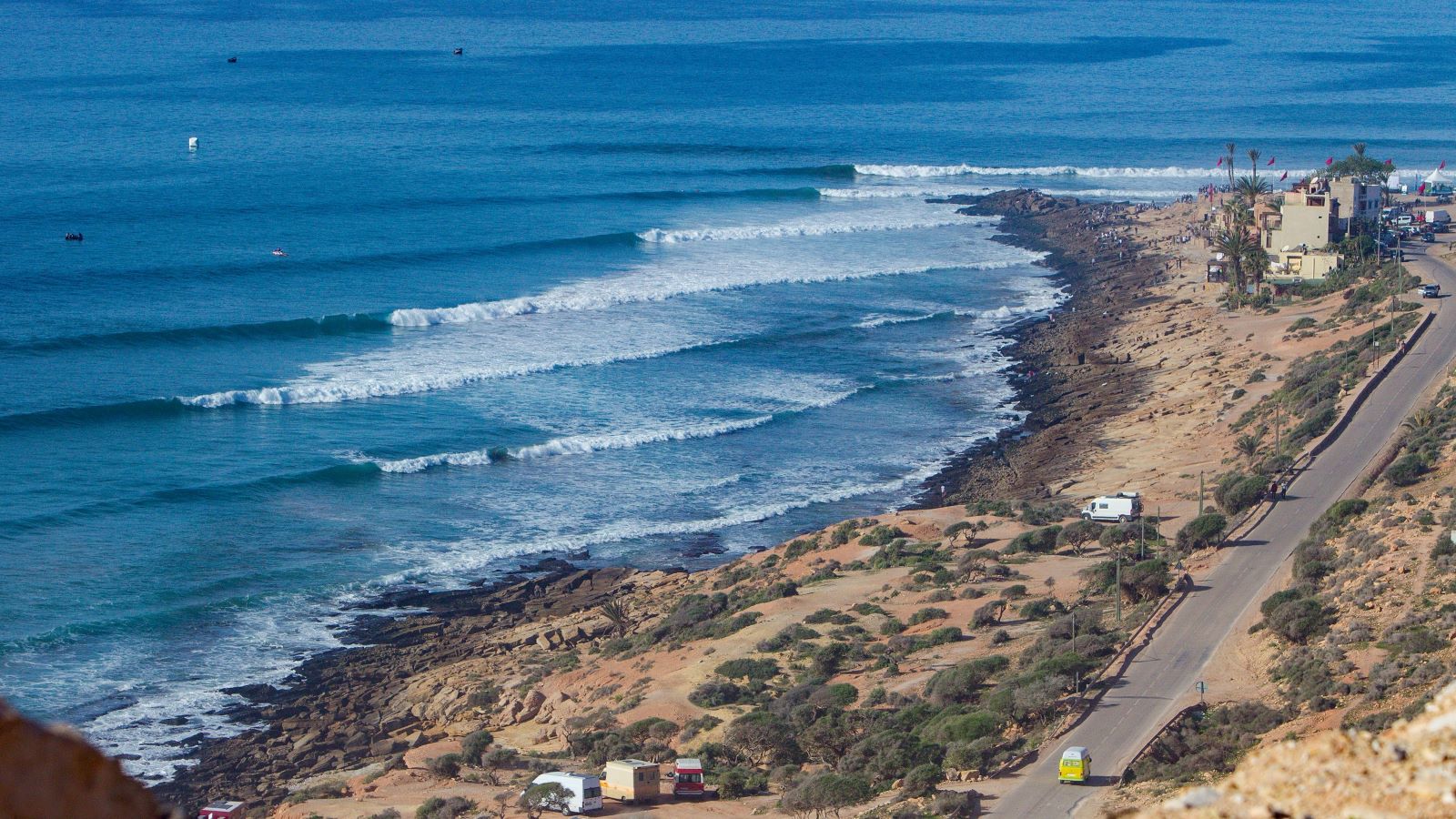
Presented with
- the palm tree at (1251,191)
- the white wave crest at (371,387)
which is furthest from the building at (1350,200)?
the white wave crest at (371,387)

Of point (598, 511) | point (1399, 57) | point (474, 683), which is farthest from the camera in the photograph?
point (1399, 57)

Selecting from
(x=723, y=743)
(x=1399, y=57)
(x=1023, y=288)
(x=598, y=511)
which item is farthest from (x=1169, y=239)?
(x=1399, y=57)

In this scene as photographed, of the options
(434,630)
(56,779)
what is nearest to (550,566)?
(434,630)

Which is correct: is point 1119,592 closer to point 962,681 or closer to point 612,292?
point 962,681

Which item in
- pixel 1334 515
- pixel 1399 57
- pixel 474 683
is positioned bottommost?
pixel 474 683

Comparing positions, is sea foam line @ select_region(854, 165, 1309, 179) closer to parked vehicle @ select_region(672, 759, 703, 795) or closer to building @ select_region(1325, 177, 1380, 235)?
building @ select_region(1325, 177, 1380, 235)

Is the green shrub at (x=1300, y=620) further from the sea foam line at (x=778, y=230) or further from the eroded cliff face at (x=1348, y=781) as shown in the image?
the sea foam line at (x=778, y=230)

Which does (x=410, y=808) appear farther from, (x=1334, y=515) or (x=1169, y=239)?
(x=1169, y=239)
